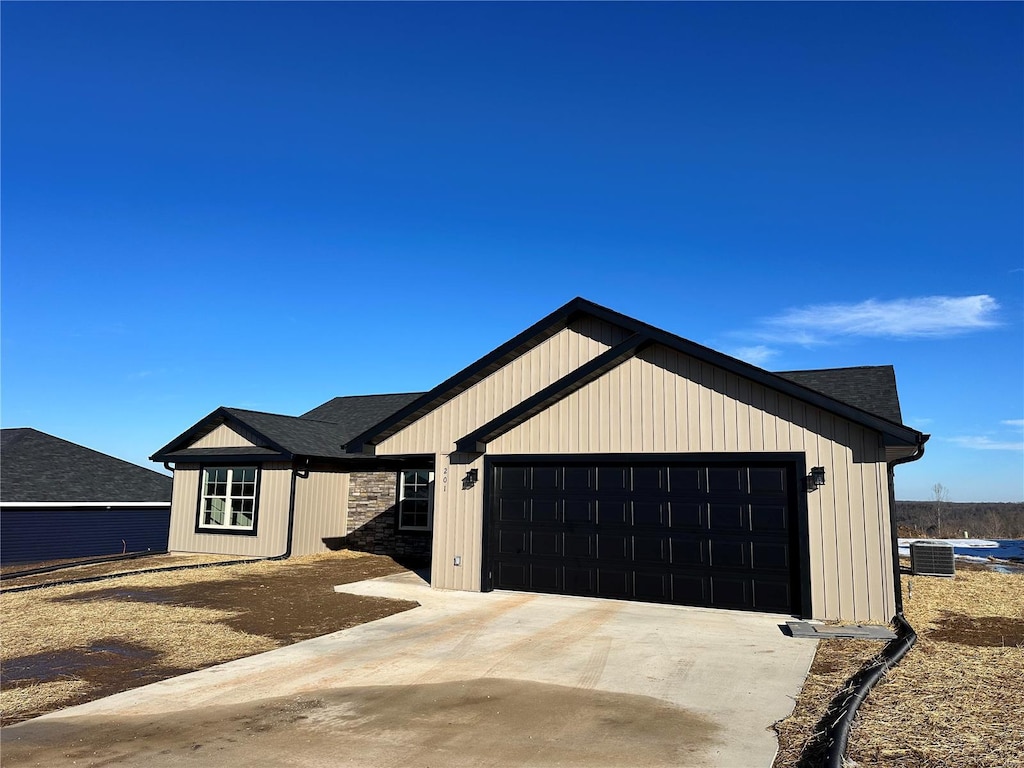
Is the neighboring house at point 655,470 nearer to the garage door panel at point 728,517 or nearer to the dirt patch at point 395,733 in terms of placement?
the garage door panel at point 728,517

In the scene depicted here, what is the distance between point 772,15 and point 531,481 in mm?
10257

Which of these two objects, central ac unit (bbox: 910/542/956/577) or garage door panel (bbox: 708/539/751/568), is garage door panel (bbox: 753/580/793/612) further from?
central ac unit (bbox: 910/542/956/577)

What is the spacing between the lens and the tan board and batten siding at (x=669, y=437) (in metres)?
10.4

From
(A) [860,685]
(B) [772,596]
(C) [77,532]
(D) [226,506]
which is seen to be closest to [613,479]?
(B) [772,596]

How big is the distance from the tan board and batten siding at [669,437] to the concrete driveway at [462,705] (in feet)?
6.59

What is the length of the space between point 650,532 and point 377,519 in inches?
447

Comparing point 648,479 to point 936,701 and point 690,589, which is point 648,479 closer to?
point 690,589

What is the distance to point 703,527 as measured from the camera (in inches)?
454

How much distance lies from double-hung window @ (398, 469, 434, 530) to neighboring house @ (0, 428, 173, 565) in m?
13.5

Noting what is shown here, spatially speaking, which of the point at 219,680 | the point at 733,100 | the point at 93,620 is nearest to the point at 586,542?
the point at 219,680

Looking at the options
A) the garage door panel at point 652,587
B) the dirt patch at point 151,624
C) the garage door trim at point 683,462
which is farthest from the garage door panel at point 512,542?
the garage door panel at point 652,587

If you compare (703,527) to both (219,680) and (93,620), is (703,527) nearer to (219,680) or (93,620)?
(219,680)

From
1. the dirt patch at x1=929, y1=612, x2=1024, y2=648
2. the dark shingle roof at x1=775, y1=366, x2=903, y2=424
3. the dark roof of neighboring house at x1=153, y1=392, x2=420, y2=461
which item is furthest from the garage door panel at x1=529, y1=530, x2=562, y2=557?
the dark roof of neighboring house at x1=153, y1=392, x2=420, y2=461

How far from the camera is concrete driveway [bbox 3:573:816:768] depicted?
503cm
